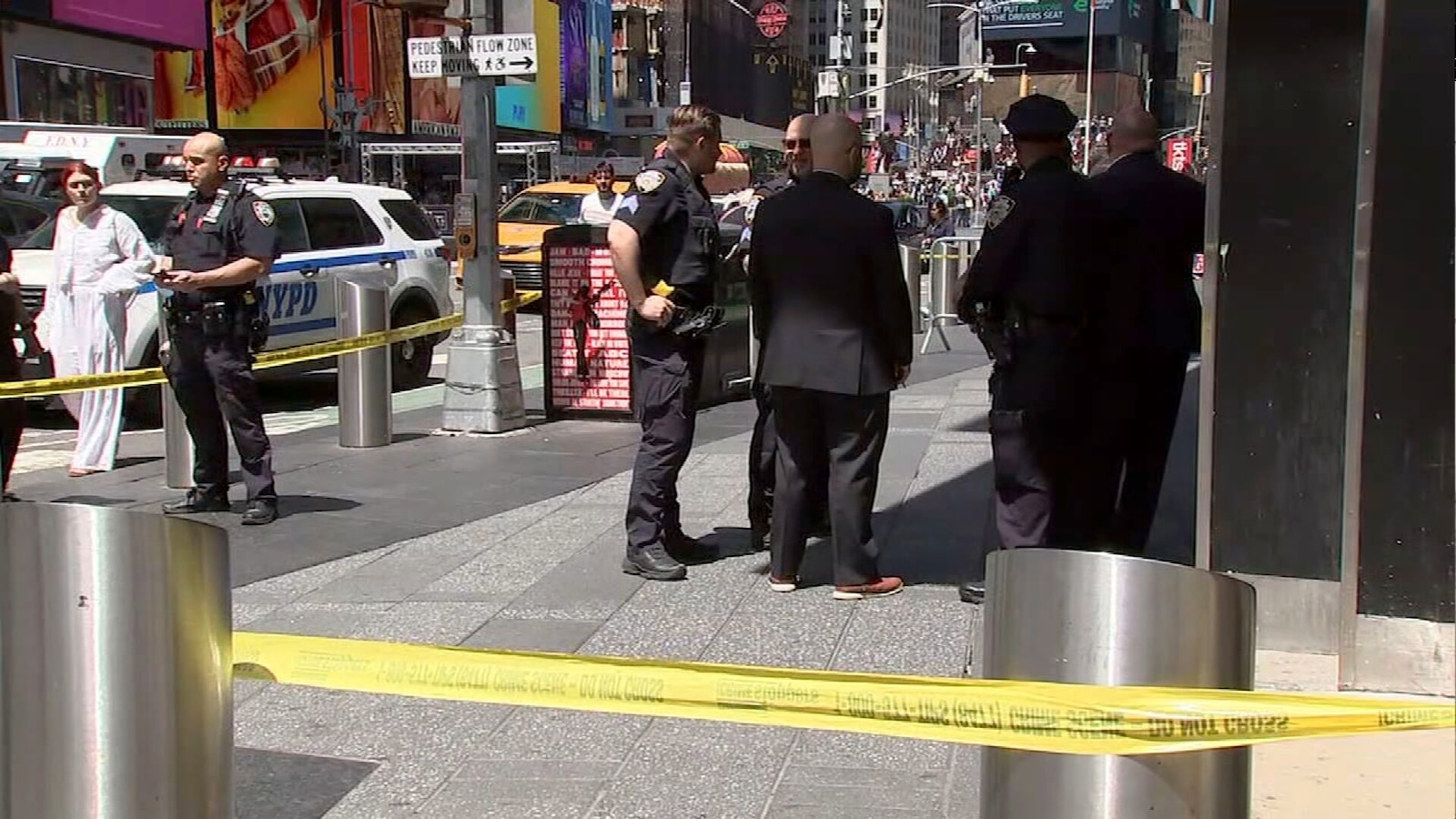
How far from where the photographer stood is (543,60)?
58.0 metres

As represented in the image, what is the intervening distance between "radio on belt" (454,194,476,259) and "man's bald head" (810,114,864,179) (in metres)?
5.10

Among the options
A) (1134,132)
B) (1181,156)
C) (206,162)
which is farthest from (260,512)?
(1181,156)

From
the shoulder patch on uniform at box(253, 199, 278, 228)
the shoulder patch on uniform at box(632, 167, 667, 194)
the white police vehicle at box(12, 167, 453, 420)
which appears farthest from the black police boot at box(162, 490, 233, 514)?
the white police vehicle at box(12, 167, 453, 420)

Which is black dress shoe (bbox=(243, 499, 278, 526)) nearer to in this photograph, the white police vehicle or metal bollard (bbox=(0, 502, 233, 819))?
the white police vehicle

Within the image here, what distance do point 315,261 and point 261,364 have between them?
4538 mm

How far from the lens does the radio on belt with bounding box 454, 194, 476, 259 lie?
10414 mm

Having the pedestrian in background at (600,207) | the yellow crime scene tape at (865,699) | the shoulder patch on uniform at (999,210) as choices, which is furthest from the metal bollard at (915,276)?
the yellow crime scene tape at (865,699)

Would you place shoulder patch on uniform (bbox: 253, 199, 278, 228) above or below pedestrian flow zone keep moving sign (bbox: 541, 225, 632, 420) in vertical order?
above

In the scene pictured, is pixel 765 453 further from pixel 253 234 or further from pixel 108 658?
pixel 108 658

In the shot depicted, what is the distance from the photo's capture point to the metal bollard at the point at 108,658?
259cm

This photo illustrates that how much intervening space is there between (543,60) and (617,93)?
24.7 metres

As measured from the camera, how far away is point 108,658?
2.61 m

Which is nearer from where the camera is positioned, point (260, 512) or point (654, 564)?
point (654, 564)

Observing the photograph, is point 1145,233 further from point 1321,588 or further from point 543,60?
point 543,60
